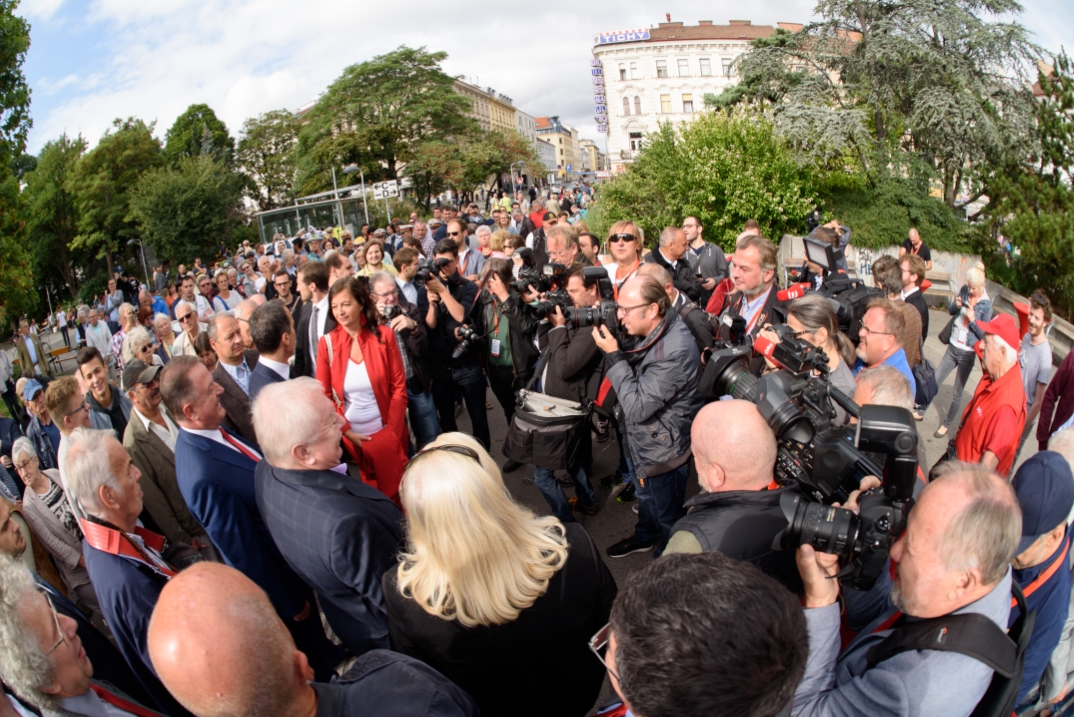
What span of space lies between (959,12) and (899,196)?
187 inches

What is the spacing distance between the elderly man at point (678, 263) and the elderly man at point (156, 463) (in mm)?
4278

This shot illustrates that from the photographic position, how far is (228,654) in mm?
1210

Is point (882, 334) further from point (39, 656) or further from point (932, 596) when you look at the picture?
point (39, 656)

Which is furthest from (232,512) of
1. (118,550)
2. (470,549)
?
(470,549)

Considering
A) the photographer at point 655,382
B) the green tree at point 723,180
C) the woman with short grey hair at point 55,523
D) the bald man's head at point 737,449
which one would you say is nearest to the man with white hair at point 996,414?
the photographer at point 655,382

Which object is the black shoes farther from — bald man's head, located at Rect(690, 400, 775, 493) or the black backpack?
the black backpack

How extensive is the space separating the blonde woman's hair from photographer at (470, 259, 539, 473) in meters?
2.65

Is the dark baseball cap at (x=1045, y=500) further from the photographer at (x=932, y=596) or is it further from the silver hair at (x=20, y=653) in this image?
the silver hair at (x=20, y=653)

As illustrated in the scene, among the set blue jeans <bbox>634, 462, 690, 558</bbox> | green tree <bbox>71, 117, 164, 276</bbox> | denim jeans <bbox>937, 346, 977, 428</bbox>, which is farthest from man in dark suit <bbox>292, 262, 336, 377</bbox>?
green tree <bbox>71, 117, 164, 276</bbox>

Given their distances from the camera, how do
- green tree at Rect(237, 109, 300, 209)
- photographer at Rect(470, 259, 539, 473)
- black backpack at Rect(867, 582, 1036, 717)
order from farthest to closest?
green tree at Rect(237, 109, 300, 209)
photographer at Rect(470, 259, 539, 473)
black backpack at Rect(867, 582, 1036, 717)

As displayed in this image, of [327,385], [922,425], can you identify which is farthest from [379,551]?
[922,425]

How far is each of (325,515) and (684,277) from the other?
15.0 ft

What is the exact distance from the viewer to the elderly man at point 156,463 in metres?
3.23

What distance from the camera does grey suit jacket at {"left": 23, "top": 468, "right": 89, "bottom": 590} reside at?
3.06 m
